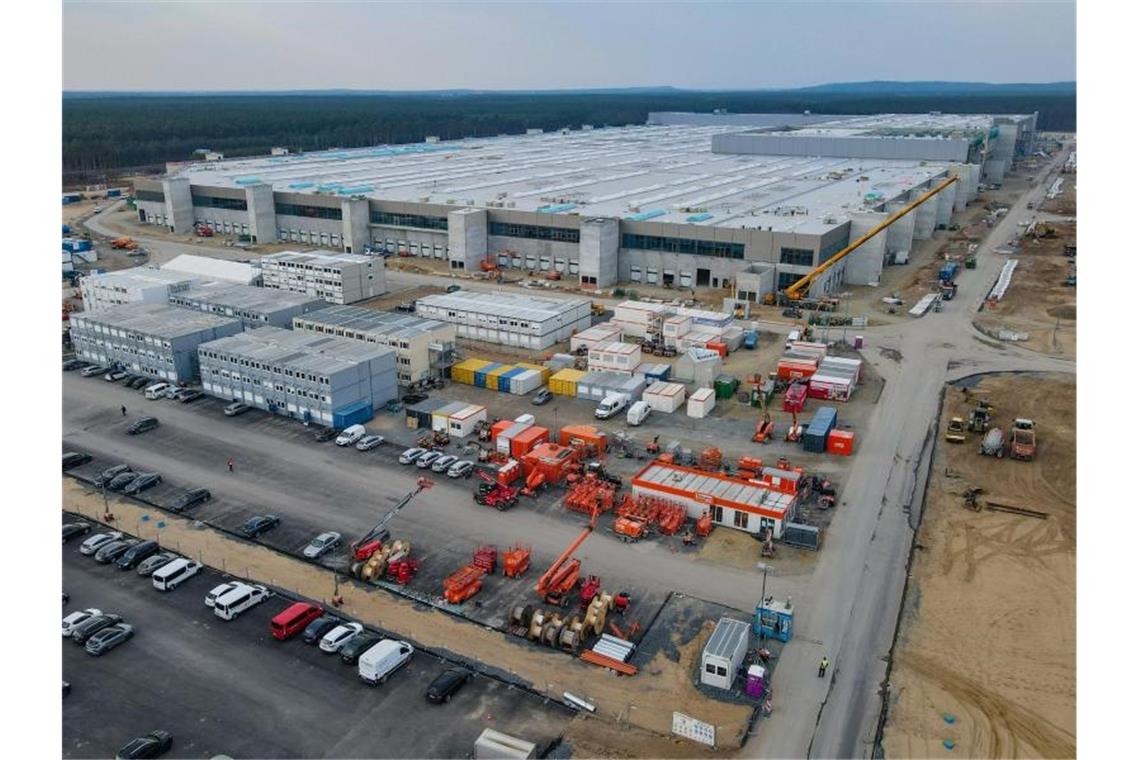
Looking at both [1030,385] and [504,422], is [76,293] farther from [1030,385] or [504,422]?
[1030,385]

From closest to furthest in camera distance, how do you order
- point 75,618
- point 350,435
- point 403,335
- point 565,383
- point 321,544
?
point 75,618 < point 321,544 < point 350,435 < point 565,383 < point 403,335

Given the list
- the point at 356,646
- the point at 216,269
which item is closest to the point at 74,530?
the point at 356,646

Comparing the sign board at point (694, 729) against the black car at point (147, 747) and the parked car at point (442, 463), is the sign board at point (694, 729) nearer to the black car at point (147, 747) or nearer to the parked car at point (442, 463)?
the black car at point (147, 747)

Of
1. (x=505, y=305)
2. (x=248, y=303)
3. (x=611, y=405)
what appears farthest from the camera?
(x=505, y=305)

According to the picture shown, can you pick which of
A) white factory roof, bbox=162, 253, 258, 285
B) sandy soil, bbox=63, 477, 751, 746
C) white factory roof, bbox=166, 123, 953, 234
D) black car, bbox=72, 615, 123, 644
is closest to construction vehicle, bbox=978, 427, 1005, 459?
sandy soil, bbox=63, 477, 751, 746

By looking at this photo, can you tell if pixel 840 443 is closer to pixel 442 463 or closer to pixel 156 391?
pixel 442 463

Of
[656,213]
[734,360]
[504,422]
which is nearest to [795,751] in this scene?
[504,422]

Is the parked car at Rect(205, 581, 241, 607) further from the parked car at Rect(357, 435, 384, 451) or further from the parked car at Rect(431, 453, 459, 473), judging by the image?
the parked car at Rect(357, 435, 384, 451)
